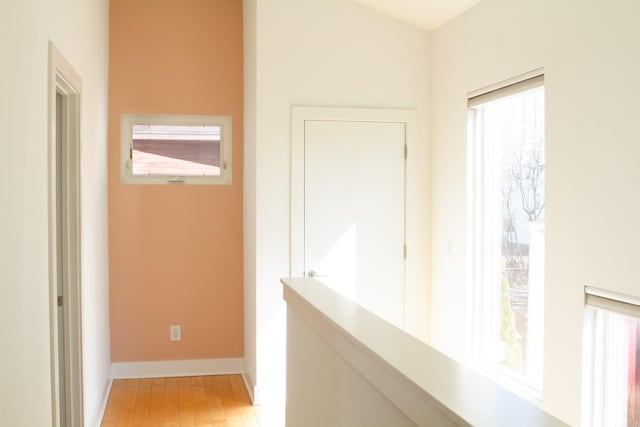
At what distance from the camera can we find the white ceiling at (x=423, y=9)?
4.14 m

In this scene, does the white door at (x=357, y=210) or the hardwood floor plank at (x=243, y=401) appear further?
the white door at (x=357, y=210)

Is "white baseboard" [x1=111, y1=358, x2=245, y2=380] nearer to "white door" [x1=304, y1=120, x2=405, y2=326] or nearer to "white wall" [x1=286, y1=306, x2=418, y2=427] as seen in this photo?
"white door" [x1=304, y1=120, x2=405, y2=326]

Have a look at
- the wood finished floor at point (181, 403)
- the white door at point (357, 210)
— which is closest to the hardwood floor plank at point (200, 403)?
the wood finished floor at point (181, 403)

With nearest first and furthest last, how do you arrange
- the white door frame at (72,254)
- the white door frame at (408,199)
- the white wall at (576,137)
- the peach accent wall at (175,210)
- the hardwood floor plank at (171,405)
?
the white wall at (576,137)
the white door frame at (72,254)
the hardwood floor plank at (171,405)
the white door frame at (408,199)
the peach accent wall at (175,210)

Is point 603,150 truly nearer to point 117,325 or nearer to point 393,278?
point 393,278

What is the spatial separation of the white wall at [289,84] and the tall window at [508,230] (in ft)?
2.19

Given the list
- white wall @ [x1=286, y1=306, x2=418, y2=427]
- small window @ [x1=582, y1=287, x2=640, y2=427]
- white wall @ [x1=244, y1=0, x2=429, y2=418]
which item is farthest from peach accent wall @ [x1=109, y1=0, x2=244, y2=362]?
small window @ [x1=582, y1=287, x2=640, y2=427]

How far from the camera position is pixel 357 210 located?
4.63 metres

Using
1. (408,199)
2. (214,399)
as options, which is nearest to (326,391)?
(408,199)

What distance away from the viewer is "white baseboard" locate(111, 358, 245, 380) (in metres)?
5.30

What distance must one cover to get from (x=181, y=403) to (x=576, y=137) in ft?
10.1

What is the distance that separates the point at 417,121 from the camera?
467cm

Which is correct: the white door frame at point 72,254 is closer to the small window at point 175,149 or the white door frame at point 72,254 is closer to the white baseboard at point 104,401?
the white baseboard at point 104,401

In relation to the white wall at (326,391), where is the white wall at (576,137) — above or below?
above
